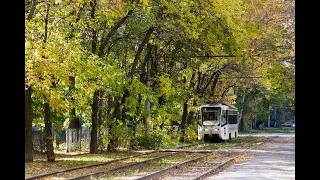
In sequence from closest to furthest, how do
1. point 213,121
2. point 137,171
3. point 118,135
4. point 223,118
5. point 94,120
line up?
point 137,171, point 94,120, point 118,135, point 213,121, point 223,118

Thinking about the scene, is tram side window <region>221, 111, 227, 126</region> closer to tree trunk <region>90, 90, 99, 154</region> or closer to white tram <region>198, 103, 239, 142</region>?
white tram <region>198, 103, 239, 142</region>

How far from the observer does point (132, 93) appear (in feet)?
92.2

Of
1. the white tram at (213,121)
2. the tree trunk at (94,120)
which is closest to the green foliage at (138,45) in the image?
the tree trunk at (94,120)

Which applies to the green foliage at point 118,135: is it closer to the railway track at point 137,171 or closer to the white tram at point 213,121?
the railway track at point 137,171

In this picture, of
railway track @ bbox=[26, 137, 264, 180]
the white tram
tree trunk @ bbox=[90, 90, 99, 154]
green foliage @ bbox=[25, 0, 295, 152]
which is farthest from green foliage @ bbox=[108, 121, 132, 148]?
the white tram

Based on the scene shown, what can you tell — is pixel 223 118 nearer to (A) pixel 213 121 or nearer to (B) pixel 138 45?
(A) pixel 213 121


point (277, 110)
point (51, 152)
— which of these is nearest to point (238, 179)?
→ point (51, 152)

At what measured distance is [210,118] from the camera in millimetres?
42094

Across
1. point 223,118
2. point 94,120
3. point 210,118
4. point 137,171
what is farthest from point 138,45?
point 137,171

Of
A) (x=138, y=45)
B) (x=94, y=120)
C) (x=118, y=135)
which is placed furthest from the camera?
(x=138, y=45)
